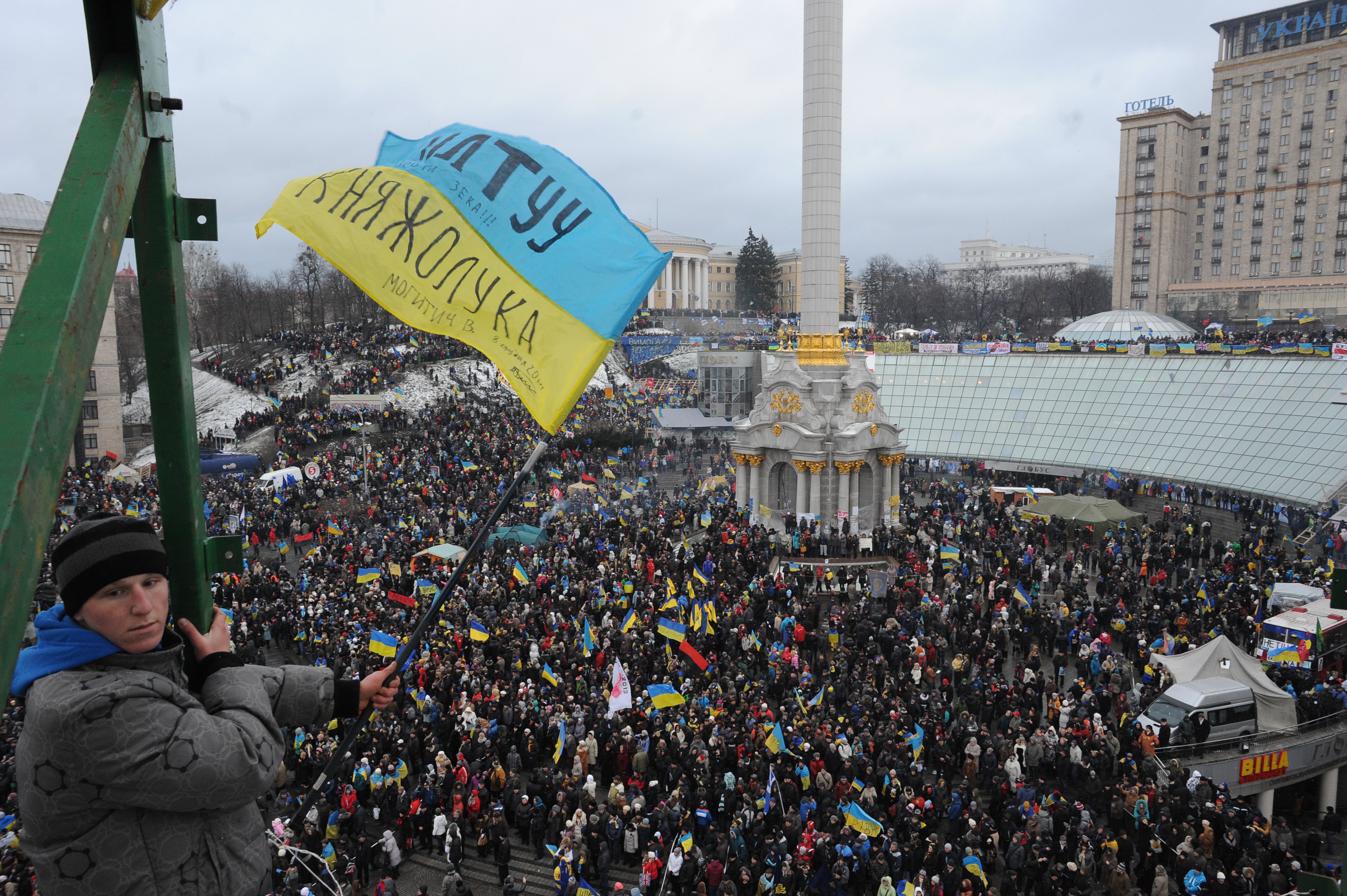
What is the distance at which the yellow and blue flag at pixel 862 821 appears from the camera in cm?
1205

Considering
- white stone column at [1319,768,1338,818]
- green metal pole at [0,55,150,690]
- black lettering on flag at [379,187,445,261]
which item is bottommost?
white stone column at [1319,768,1338,818]

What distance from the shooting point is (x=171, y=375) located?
295cm

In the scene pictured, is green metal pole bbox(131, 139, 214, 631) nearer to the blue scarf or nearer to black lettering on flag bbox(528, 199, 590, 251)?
the blue scarf

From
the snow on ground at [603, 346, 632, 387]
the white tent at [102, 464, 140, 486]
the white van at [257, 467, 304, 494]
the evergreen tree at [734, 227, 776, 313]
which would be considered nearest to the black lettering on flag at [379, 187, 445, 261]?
the white van at [257, 467, 304, 494]

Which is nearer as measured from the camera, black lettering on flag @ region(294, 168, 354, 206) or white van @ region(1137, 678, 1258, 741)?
black lettering on flag @ region(294, 168, 354, 206)

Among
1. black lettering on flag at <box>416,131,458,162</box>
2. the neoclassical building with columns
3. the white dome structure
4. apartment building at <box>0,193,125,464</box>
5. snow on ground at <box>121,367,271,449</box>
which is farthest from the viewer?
the white dome structure

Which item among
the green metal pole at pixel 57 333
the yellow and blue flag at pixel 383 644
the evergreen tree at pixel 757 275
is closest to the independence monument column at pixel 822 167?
the yellow and blue flag at pixel 383 644

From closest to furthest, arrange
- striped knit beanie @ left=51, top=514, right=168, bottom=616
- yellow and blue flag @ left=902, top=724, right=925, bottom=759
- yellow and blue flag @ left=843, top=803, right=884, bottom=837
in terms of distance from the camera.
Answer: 1. striped knit beanie @ left=51, top=514, right=168, bottom=616
2. yellow and blue flag @ left=843, top=803, right=884, bottom=837
3. yellow and blue flag @ left=902, top=724, right=925, bottom=759

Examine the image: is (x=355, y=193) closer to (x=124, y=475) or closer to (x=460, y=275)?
(x=460, y=275)

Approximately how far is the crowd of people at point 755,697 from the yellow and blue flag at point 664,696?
0.06 meters

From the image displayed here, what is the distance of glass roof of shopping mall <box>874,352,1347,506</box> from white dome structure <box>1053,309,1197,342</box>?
43.6ft

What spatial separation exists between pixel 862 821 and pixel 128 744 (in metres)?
11.6

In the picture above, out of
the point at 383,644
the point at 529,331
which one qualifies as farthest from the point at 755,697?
the point at 529,331

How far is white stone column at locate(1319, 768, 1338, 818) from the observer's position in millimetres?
16938
